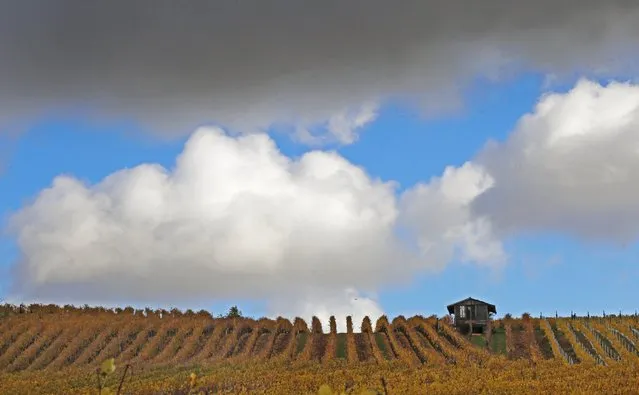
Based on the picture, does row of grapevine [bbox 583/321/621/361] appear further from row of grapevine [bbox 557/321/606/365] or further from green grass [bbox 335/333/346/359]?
green grass [bbox 335/333/346/359]

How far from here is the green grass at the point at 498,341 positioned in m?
51.6

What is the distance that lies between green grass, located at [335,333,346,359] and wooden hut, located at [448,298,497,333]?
8.73 meters

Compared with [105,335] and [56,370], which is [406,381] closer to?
[56,370]

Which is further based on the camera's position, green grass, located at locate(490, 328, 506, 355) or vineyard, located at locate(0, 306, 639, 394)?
green grass, located at locate(490, 328, 506, 355)

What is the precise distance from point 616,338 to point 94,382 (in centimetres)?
3407

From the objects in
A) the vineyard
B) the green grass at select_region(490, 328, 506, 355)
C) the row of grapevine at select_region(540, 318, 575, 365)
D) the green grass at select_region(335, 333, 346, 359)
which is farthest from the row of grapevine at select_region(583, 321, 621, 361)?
the green grass at select_region(335, 333, 346, 359)

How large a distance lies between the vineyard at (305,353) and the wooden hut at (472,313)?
40.3 inches

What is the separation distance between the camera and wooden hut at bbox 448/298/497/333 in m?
58.9

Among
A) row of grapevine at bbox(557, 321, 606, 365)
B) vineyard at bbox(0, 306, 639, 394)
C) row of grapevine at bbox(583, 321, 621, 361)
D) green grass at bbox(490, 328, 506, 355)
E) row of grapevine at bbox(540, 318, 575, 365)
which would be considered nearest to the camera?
vineyard at bbox(0, 306, 639, 394)

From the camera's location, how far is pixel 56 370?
4738cm

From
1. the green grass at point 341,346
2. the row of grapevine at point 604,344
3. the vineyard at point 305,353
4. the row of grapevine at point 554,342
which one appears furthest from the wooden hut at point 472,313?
the green grass at point 341,346

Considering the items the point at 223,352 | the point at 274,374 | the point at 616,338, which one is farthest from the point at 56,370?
the point at 616,338

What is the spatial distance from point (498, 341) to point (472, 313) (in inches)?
205

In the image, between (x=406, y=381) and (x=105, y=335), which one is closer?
(x=406, y=381)
